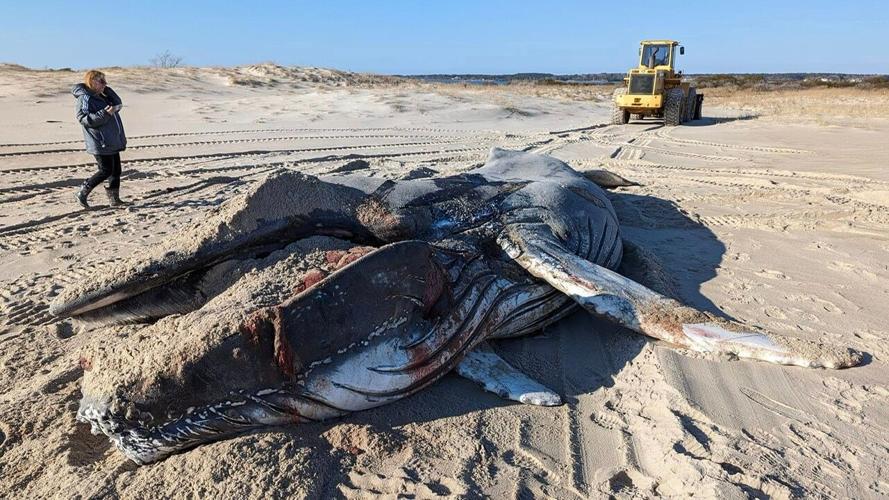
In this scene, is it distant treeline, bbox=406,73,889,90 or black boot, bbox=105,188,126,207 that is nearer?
black boot, bbox=105,188,126,207

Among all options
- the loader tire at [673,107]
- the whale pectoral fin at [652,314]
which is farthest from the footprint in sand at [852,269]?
the loader tire at [673,107]

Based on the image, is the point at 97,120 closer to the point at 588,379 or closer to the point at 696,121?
the point at 588,379

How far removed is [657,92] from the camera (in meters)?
19.2

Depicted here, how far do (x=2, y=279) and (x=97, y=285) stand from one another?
2.52 meters

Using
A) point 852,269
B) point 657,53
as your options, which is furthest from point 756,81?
point 852,269

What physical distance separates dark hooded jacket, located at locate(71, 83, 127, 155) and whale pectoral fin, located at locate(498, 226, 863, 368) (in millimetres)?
5802

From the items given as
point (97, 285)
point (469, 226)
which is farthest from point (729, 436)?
point (97, 285)

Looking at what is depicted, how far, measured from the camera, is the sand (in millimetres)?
2260

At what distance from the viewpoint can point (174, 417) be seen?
7.45ft

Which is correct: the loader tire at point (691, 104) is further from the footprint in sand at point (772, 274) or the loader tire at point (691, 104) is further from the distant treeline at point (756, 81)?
the distant treeline at point (756, 81)

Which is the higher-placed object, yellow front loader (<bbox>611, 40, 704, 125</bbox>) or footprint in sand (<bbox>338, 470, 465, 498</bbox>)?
yellow front loader (<bbox>611, 40, 704, 125</bbox>)

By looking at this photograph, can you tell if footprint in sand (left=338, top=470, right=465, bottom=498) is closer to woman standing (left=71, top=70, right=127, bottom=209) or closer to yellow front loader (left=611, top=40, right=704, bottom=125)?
woman standing (left=71, top=70, right=127, bottom=209)

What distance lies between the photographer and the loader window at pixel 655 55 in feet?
69.1

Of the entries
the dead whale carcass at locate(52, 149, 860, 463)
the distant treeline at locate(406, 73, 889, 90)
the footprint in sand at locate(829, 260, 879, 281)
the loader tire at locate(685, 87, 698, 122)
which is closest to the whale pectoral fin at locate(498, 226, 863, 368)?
the dead whale carcass at locate(52, 149, 860, 463)
